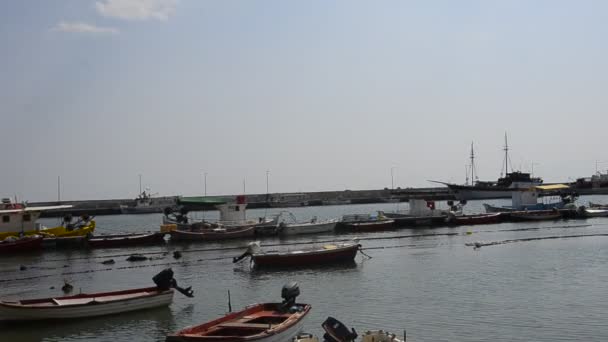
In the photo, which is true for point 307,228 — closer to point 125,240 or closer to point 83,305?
point 125,240

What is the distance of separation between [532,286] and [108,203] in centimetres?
12821

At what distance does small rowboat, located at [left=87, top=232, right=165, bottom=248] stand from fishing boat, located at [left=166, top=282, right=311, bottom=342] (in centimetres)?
3325

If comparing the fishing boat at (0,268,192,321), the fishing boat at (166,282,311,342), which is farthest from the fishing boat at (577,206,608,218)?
the fishing boat at (166,282,311,342)

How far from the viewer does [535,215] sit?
217ft

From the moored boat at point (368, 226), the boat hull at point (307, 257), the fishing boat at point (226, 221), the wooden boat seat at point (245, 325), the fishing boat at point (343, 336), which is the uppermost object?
the fishing boat at point (226, 221)

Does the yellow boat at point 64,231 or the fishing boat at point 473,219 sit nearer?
the yellow boat at point 64,231

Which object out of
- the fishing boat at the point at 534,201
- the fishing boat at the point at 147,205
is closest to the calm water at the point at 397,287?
the fishing boat at the point at 534,201

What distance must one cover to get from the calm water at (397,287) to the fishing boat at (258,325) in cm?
135

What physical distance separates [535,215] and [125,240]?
40.3 metres

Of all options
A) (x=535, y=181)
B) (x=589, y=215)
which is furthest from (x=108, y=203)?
(x=589, y=215)

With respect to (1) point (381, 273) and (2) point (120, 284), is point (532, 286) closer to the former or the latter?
(1) point (381, 273)

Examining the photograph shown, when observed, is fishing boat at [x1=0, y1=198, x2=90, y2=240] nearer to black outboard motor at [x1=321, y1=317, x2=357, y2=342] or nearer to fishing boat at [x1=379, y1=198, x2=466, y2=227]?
fishing boat at [x1=379, y1=198, x2=466, y2=227]

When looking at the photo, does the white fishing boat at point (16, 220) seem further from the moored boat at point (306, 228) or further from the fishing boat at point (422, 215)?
the fishing boat at point (422, 215)

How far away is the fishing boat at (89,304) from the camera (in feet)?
72.4
